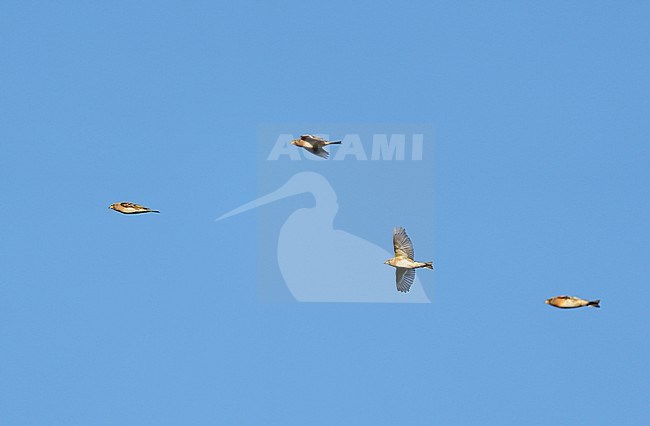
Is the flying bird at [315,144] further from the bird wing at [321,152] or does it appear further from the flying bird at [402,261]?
the flying bird at [402,261]

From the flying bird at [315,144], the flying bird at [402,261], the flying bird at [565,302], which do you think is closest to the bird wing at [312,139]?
the flying bird at [315,144]

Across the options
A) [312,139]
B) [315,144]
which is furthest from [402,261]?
[312,139]

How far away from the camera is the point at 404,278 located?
4994 cm

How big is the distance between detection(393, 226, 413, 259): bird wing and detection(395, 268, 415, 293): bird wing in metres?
0.57

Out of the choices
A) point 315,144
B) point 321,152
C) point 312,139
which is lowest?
point 321,152

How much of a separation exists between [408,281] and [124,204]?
11.6 m

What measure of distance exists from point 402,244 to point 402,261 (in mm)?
656

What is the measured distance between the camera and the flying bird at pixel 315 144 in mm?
46531

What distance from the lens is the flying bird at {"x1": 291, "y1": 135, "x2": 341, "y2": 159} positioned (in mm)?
46531

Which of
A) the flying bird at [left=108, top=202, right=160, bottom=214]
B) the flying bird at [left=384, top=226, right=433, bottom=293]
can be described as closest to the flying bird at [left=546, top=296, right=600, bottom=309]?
the flying bird at [left=384, top=226, right=433, bottom=293]

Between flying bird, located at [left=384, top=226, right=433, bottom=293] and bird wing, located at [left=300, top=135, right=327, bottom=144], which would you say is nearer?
bird wing, located at [left=300, top=135, right=327, bottom=144]

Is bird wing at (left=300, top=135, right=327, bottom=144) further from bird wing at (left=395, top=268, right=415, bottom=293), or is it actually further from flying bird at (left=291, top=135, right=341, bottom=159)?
bird wing at (left=395, top=268, right=415, bottom=293)

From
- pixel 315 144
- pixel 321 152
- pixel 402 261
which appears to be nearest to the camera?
pixel 315 144

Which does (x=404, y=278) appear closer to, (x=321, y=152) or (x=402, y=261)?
(x=402, y=261)
